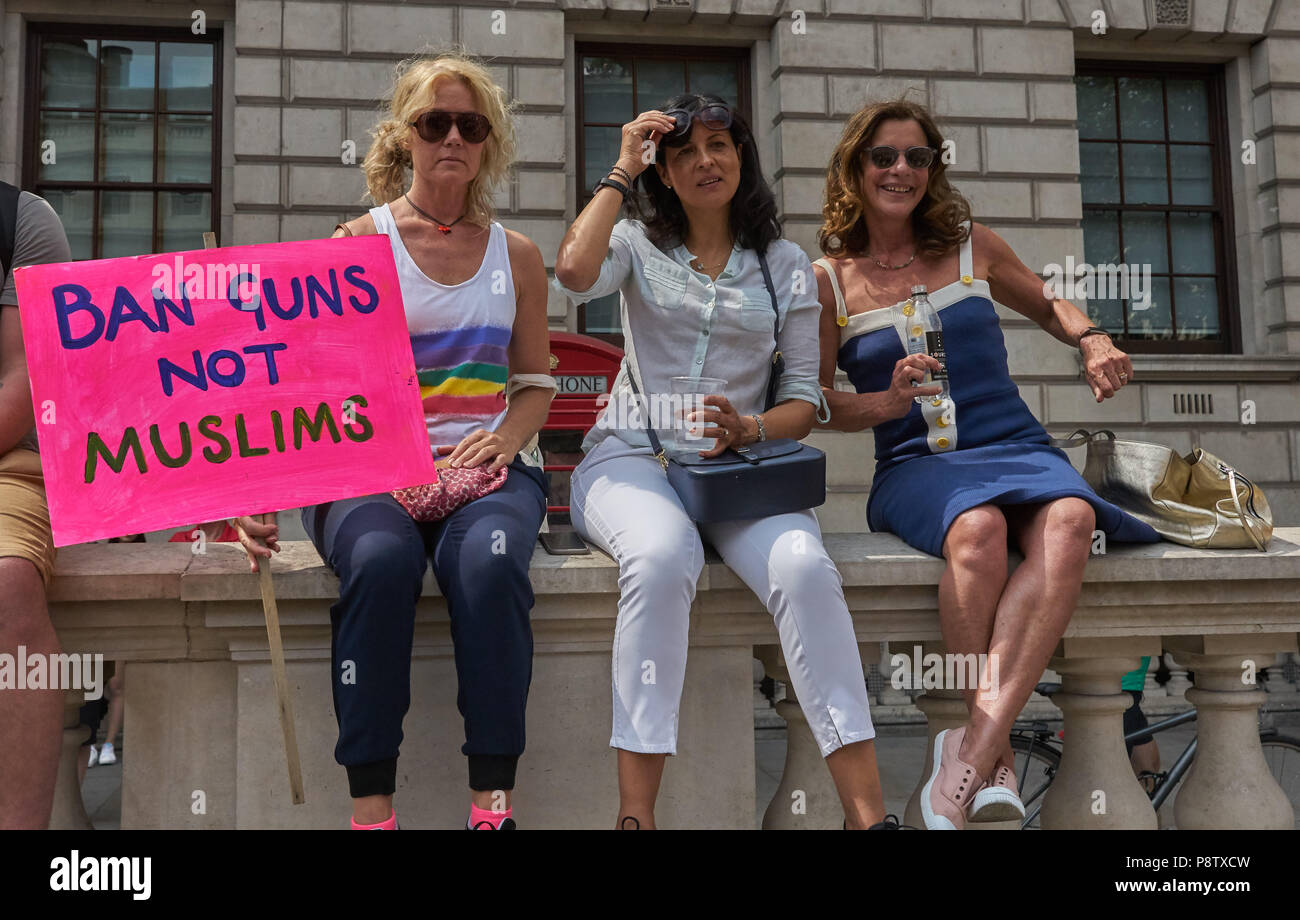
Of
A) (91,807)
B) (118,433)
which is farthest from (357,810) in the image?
(91,807)

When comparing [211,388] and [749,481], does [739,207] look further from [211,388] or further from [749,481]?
[211,388]

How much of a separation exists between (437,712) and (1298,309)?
1029 centimetres

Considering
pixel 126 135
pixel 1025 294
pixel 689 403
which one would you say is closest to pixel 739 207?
pixel 689 403

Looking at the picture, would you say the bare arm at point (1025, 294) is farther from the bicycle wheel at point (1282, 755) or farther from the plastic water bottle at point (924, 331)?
the bicycle wheel at point (1282, 755)

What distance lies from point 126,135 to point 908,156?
822 cm

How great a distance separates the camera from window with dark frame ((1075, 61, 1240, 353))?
10.6m

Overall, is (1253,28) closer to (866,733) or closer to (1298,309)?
(1298,309)

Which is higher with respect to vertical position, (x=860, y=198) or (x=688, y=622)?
(x=860, y=198)

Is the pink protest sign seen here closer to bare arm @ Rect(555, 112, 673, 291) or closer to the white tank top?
the white tank top

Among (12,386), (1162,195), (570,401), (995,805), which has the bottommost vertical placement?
(995,805)

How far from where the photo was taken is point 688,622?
2.56m

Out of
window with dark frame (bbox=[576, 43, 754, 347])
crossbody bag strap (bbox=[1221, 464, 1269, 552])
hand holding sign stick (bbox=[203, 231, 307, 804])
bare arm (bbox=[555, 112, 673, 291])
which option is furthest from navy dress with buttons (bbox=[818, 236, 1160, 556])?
window with dark frame (bbox=[576, 43, 754, 347])
